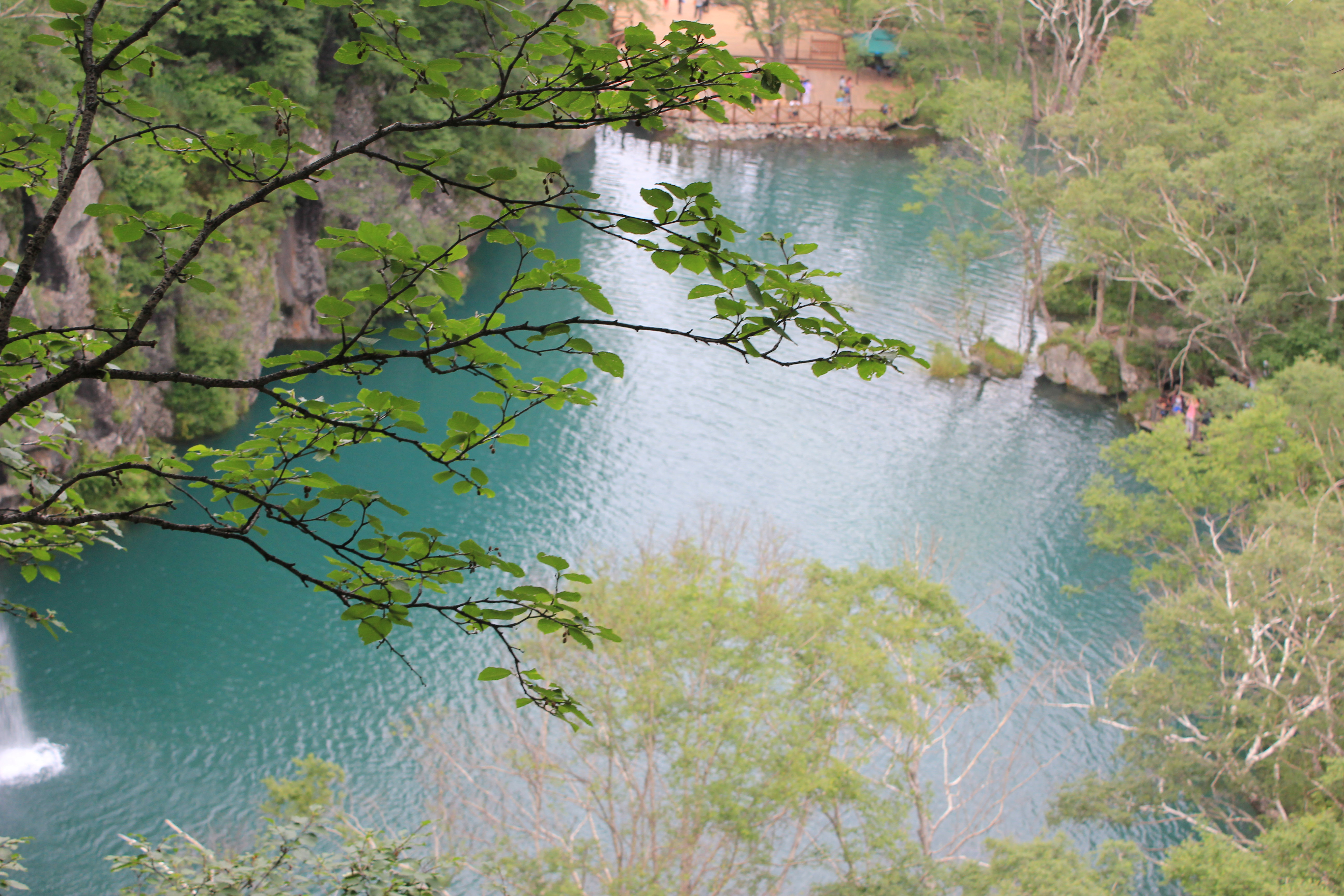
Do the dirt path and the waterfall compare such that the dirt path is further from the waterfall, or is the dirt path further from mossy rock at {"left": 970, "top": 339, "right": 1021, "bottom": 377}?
the waterfall

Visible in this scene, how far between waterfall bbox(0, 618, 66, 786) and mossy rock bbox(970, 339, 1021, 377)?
2210cm

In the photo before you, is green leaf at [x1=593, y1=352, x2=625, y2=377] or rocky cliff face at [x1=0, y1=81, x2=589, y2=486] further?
rocky cliff face at [x1=0, y1=81, x2=589, y2=486]

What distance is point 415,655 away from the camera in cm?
1538

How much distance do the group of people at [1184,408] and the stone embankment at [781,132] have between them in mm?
22994

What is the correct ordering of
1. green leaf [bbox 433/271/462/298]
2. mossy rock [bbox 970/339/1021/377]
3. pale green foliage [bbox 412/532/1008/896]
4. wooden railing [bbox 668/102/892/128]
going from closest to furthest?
green leaf [bbox 433/271/462/298] → pale green foliage [bbox 412/532/1008/896] → mossy rock [bbox 970/339/1021/377] → wooden railing [bbox 668/102/892/128]

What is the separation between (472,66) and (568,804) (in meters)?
17.1

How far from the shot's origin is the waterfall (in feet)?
40.8

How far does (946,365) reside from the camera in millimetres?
26312

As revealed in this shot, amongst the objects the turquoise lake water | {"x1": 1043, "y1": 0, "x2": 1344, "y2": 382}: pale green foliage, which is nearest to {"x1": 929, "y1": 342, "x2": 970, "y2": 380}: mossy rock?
the turquoise lake water

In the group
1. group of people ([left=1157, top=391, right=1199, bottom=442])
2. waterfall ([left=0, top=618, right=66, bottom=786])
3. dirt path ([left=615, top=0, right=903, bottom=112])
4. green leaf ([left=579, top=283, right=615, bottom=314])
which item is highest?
dirt path ([left=615, top=0, right=903, bottom=112])

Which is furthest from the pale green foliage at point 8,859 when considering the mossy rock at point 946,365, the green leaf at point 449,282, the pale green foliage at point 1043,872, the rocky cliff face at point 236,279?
the mossy rock at point 946,365

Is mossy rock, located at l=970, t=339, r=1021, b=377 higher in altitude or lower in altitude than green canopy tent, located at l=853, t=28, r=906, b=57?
lower

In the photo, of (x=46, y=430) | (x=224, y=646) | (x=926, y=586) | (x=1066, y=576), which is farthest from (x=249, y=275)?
(x=1066, y=576)

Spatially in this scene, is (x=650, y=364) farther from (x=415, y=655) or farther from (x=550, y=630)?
(x=550, y=630)
